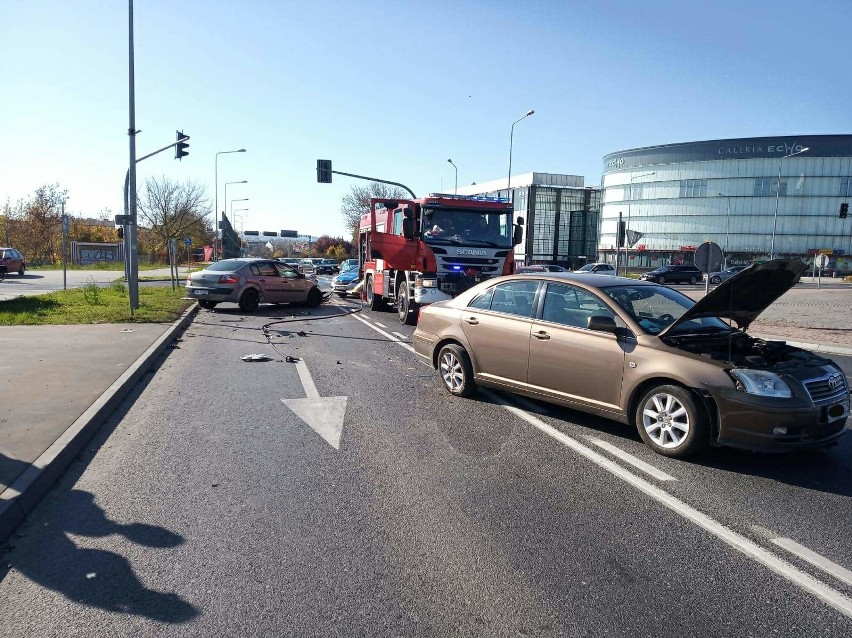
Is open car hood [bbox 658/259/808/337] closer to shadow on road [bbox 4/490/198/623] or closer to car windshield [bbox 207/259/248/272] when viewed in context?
shadow on road [bbox 4/490/198/623]

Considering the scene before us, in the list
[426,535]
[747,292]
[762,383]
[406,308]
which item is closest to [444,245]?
[406,308]

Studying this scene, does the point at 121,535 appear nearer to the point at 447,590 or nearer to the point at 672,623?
the point at 447,590

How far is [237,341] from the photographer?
1222 cm

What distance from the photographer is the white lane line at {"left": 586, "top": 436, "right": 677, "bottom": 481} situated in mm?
4840

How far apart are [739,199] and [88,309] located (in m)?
90.4

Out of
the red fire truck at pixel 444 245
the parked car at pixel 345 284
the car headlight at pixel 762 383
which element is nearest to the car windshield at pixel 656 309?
the car headlight at pixel 762 383

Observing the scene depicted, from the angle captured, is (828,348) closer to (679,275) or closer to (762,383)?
(762,383)

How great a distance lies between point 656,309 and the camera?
6.05 m

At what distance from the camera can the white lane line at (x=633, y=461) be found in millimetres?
4840

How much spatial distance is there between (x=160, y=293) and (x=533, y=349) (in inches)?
770

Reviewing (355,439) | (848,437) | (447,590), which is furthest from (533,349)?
(447,590)

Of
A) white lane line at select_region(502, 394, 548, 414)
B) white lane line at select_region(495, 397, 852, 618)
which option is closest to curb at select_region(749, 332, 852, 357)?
white lane line at select_region(502, 394, 548, 414)

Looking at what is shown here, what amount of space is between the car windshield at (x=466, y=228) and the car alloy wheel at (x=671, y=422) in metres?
9.47

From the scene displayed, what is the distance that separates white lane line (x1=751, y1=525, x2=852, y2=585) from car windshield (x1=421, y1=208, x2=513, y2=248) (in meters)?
11.1
